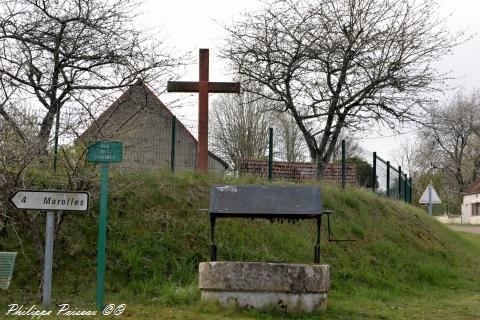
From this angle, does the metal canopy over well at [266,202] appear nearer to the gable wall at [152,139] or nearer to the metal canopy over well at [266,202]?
the metal canopy over well at [266,202]

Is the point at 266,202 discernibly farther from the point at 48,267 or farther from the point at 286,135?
the point at 286,135

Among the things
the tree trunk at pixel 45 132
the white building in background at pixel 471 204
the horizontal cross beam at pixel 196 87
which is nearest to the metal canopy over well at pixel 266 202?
the tree trunk at pixel 45 132

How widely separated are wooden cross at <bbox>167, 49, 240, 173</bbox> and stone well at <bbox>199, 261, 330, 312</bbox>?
6.93 meters

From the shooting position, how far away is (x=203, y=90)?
56.3 feet

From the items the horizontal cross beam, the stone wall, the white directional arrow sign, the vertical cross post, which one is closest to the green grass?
the vertical cross post

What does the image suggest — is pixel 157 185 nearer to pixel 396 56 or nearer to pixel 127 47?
pixel 127 47

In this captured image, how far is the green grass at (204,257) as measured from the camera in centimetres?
1064

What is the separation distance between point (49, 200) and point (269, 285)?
11.0 feet

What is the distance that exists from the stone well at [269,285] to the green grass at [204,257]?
20 centimetres

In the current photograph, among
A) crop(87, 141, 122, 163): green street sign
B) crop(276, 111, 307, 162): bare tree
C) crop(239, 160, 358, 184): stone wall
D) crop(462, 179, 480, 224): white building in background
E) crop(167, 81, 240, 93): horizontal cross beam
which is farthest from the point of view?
crop(462, 179, 480, 224): white building in background

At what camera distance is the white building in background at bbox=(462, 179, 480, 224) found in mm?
67438

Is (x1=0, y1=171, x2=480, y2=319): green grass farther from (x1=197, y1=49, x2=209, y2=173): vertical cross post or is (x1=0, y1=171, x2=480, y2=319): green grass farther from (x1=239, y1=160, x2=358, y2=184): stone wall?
(x1=239, y1=160, x2=358, y2=184): stone wall

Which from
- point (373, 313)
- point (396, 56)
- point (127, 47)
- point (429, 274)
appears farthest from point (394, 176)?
point (373, 313)

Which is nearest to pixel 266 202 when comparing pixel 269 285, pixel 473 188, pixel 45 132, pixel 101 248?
pixel 269 285
